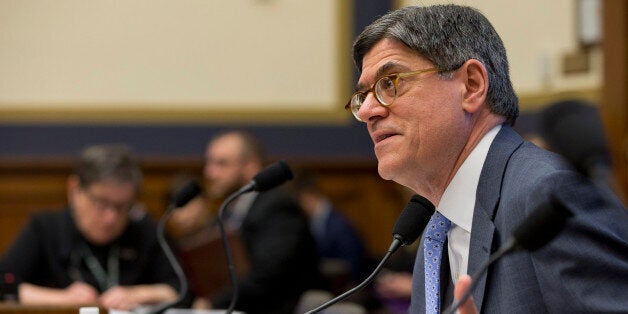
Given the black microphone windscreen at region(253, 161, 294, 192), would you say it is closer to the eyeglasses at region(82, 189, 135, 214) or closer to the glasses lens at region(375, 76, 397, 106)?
the glasses lens at region(375, 76, 397, 106)

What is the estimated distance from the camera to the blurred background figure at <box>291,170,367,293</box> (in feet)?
24.0

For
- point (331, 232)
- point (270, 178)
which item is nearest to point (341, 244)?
point (331, 232)

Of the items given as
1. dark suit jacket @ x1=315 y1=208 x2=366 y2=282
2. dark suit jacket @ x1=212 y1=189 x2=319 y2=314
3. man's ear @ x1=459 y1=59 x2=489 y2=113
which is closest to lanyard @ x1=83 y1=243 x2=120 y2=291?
dark suit jacket @ x1=212 y1=189 x2=319 y2=314

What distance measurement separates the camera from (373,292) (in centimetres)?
676

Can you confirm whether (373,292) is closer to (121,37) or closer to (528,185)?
(121,37)

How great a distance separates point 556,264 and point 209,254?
3.14 meters

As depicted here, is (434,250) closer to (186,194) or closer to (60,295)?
(186,194)

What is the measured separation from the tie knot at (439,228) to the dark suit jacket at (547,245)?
0.18 m

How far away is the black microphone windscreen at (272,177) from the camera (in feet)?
8.74

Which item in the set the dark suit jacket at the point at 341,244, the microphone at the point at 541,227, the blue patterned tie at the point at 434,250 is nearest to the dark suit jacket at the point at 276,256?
the dark suit jacket at the point at 341,244

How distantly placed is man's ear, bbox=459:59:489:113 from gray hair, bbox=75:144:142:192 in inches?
104

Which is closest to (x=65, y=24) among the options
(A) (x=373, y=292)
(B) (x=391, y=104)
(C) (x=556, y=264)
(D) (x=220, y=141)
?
(D) (x=220, y=141)

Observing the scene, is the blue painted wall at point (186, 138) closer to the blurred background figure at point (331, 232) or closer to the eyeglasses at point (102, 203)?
the blurred background figure at point (331, 232)

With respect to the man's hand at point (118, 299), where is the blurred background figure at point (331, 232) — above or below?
below
